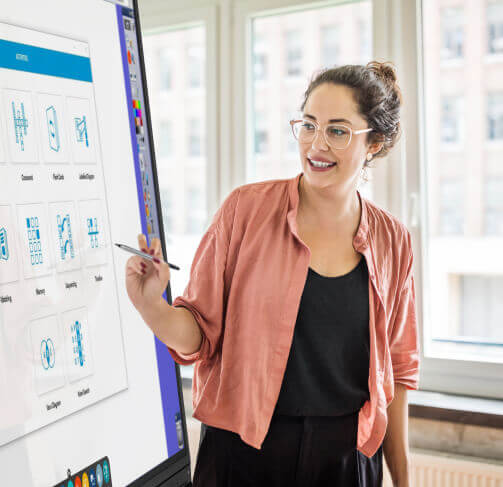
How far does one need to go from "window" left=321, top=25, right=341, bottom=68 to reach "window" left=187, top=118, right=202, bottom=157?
613 millimetres

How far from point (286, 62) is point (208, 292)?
138cm

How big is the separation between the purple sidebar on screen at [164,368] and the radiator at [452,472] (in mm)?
983

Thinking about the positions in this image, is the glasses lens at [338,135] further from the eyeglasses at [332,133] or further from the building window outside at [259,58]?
the building window outside at [259,58]

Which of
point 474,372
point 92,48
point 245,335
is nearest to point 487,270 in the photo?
point 474,372

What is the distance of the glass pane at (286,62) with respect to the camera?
2.03 m

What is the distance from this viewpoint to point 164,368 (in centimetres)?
98

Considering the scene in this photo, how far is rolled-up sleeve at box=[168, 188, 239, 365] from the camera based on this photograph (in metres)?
1.07

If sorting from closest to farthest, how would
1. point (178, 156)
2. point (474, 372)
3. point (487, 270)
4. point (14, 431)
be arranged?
point (14, 431) → point (474, 372) → point (487, 270) → point (178, 156)

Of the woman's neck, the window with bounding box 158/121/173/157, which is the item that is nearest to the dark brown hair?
the woman's neck

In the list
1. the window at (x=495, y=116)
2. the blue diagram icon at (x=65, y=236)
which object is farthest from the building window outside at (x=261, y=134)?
the blue diagram icon at (x=65, y=236)

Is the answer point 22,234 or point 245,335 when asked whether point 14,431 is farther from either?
point 245,335

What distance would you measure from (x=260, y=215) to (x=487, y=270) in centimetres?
123

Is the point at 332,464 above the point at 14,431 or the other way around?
the other way around

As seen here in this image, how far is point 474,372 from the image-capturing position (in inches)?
71.8
